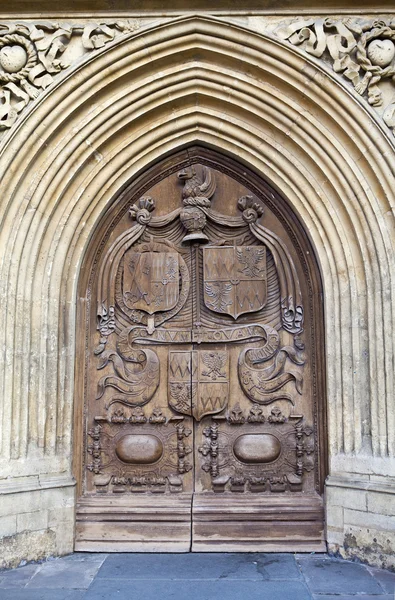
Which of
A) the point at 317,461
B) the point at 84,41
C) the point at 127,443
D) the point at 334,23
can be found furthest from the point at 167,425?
the point at 334,23

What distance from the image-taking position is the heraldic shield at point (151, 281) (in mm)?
5324

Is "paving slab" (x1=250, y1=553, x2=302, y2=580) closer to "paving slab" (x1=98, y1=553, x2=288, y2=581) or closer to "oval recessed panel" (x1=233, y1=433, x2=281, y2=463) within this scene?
"paving slab" (x1=98, y1=553, x2=288, y2=581)

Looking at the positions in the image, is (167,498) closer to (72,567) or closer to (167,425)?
(167,425)

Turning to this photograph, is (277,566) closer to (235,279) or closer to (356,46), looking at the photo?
(235,279)

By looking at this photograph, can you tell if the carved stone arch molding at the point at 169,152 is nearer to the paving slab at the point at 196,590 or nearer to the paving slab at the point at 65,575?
the paving slab at the point at 65,575

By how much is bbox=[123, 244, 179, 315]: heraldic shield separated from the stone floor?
7.20 feet

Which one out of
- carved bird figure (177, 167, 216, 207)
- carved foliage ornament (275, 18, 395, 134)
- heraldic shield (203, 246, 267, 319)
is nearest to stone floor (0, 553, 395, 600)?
heraldic shield (203, 246, 267, 319)

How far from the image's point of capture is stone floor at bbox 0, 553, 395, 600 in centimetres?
394

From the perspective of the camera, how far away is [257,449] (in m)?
5.09

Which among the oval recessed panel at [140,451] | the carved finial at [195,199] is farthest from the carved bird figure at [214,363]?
the carved finial at [195,199]

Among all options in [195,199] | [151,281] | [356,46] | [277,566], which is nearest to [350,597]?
[277,566]

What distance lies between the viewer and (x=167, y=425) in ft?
17.0

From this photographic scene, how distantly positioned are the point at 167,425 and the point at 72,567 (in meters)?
1.40

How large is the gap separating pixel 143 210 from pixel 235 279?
3.66 ft
